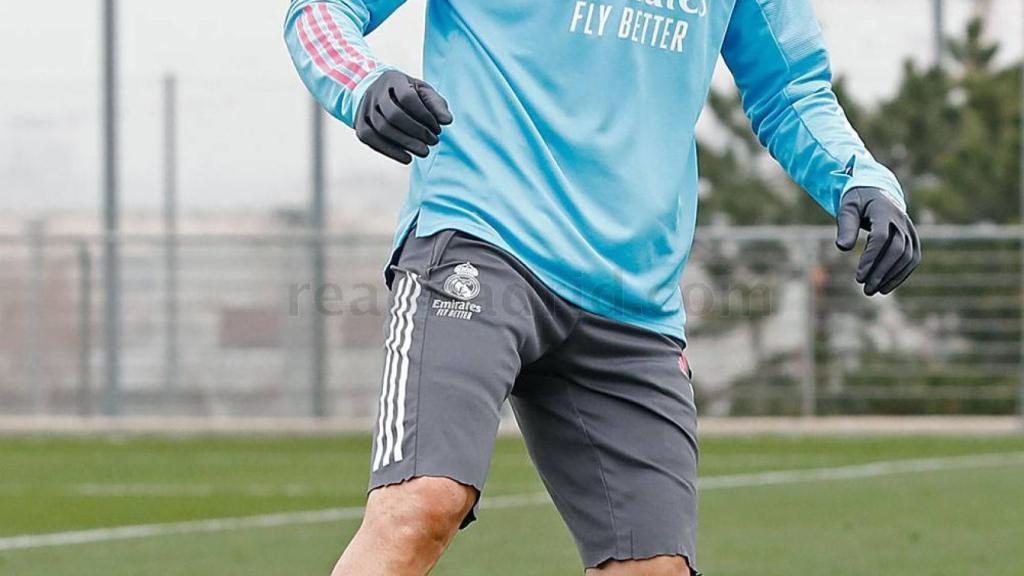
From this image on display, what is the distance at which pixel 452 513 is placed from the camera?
304 centimetres

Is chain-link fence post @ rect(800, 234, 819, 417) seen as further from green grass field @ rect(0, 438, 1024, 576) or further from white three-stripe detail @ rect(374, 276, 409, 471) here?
white three-stripe detail @ rect(374, 276, 409, 471)

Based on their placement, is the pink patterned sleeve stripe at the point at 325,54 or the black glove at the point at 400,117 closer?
the black glove at the point at 400,117

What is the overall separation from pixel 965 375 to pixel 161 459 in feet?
22.2

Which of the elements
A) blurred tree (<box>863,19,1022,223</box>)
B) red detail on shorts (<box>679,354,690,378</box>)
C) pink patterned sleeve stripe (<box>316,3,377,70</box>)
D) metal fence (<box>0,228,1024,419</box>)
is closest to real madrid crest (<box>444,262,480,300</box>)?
pink patterned sleeve stripe (<box>316,3,377,70</box>)

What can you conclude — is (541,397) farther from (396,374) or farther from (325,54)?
(325,54)

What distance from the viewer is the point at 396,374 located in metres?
3.17

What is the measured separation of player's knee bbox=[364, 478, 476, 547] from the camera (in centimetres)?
297

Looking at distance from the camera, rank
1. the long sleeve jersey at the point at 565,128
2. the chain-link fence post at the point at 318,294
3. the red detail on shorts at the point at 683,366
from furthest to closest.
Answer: the chain-link fence post at the point at 318,294, the red detail on shorts at the point at 683,366, the long sleeve jersey at the point at 565,128

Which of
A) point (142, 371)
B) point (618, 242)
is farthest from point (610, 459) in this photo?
point (142, 371)

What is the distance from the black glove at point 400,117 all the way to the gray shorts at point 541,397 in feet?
0.96

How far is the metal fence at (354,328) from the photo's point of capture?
15664 mm

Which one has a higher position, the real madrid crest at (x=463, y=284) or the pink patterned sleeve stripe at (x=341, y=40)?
the pink patterned sleeve stripe at (x=341, y=40)

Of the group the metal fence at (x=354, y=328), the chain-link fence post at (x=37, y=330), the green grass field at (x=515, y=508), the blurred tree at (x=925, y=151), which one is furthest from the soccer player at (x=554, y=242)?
the blurred tree at (x=925, y=151)

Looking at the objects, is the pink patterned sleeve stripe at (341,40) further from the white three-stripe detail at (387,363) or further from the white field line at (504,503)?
the white field line at (504,503)
